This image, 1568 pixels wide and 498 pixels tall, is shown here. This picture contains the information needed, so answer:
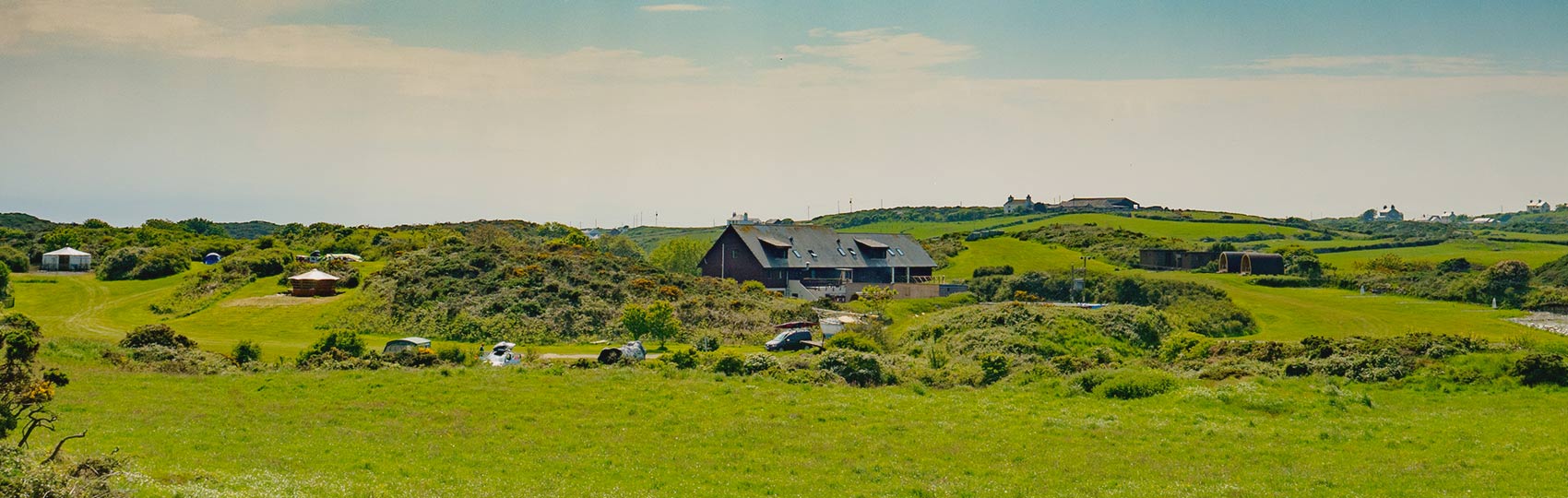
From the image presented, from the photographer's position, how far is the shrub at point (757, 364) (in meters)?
34.0

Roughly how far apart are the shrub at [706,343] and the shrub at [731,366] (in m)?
9.30

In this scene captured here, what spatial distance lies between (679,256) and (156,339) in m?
63.8

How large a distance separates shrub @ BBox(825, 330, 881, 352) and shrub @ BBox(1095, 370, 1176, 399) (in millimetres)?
12045

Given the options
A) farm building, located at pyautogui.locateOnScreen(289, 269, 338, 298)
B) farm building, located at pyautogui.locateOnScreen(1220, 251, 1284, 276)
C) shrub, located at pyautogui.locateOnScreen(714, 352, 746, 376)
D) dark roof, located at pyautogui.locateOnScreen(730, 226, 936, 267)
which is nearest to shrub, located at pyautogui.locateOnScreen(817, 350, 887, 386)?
shrub, located at pyautogui.locateOnScreen(714, 352, 746, 376)

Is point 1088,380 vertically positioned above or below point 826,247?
below

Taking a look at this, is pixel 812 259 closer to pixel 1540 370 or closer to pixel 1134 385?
pixel 1134 385

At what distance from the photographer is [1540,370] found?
29.2 meters

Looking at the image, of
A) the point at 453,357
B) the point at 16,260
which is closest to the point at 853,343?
the point at 453,357

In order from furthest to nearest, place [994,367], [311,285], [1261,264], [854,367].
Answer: [1261,264] → [311,285] → [994,367] → [854,367]

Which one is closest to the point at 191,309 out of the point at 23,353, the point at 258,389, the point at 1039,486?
the point at 258,389

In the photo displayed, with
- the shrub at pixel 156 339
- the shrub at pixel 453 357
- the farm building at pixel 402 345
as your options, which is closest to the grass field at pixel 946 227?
the farm building at pixel 402 345

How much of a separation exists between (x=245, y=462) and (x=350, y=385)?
439 inches

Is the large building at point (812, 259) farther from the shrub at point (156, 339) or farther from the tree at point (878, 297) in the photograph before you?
the shrub at point (156, 339)

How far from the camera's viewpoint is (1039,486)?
18.1 meters
